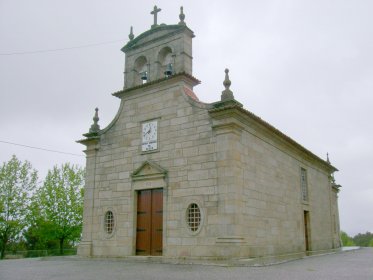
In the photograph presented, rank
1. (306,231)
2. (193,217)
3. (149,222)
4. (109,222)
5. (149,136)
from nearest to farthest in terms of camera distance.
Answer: (193,217)
(149,222)
(149,136)
(109,222)
(306,231)

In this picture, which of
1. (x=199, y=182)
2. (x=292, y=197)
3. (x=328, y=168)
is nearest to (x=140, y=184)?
(x=199, y=182)

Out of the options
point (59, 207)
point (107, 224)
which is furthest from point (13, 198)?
point (107, 224)

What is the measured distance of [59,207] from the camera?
30250mm

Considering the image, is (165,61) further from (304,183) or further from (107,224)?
(304,183)

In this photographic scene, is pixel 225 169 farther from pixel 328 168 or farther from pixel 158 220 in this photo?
pixel 328 168

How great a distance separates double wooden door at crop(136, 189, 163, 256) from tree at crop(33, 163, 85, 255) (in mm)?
16328

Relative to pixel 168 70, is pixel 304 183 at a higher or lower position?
lower

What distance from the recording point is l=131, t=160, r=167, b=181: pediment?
14375mm

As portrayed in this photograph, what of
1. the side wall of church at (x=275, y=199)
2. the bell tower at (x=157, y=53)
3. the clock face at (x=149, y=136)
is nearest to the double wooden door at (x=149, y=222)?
the clock face at (x=149, y=136)

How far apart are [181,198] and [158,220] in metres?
1.48

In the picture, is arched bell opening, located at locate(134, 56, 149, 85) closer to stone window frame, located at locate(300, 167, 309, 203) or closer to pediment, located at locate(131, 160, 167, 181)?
pediment, located at locate(131, 160, 167, 181)

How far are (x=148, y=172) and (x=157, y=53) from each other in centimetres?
497

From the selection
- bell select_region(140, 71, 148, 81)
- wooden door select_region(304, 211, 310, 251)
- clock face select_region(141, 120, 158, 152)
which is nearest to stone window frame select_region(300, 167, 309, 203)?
wooden door select_region(304, 211, 310, 251)

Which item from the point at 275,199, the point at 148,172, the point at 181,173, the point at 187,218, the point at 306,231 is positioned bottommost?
A: the point at 306,231
